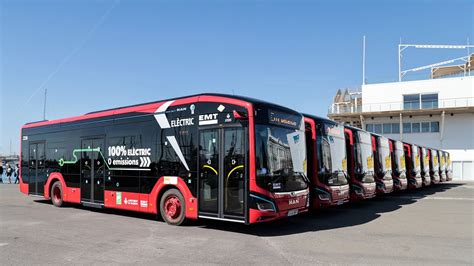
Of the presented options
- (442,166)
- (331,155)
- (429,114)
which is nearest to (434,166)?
(442,166)

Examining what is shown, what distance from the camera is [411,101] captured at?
154 feet

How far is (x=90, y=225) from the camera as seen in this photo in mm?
9859

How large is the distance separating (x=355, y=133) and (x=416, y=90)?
3745cm

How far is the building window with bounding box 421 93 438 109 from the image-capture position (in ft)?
150

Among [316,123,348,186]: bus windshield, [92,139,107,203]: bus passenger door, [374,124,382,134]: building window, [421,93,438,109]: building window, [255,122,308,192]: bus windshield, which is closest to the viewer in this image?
[255,122,308,192]: bus windshield

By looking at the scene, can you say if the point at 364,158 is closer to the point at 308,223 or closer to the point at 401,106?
the point at 308,223

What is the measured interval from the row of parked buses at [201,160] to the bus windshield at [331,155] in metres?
0.03

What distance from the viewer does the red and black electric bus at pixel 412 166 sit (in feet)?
74.0

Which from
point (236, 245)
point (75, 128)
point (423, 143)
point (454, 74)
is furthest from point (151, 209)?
point (454, 74)

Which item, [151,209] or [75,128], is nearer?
[151,209]

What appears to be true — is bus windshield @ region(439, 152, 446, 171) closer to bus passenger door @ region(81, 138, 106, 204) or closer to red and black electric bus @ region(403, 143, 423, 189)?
red and black electric bus @ region(403, 143, 423, 189)

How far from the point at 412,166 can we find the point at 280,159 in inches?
672

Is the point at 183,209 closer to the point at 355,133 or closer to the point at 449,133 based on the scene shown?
the point at 355,133

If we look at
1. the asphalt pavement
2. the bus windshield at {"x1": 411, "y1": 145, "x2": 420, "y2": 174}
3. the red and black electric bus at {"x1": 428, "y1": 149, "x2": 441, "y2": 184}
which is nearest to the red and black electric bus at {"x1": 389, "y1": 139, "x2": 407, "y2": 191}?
the bus windshield at {"x1": 411, "y1": 145, "x2": 420, "y2": 174}
